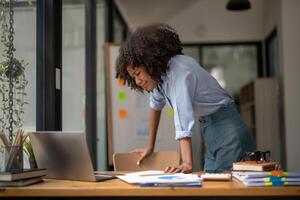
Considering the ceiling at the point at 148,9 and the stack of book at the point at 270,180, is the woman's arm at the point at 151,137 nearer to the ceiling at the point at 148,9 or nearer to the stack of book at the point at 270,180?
the stack of book at the point at 270,180

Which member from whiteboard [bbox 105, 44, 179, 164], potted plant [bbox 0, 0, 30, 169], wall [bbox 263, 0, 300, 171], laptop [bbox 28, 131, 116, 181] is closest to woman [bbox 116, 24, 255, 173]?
Answer: laptop [bbox 28, 131, 116, 181]

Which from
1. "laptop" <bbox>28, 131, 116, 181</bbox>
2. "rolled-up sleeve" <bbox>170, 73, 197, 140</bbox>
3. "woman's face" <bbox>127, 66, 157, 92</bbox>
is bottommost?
"laptop" <bbox>28, 131, 116, 181</bbox>

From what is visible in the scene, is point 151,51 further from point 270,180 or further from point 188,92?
point 270,180

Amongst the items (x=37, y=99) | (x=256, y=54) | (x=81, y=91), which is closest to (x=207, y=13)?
(x=256, y=54)

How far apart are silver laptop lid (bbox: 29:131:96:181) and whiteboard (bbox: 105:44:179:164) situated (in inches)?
83.6

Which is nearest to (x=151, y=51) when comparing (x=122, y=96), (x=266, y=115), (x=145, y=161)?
(x=145, y=161)

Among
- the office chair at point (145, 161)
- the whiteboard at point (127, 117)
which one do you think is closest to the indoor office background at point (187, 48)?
the whiteboard at point (127, 117)

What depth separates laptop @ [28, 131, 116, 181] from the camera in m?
1.52

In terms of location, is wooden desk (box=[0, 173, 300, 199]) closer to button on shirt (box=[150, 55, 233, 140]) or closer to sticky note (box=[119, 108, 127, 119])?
button on shirt (box=[150, 55, 233, 140])

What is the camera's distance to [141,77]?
189cm

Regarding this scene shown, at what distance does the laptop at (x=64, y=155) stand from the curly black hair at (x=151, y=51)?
47 centimetres

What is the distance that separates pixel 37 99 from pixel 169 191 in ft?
4.06

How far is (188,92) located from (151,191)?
1.92ft

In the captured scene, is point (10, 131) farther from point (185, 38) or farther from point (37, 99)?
point (185, 38)
